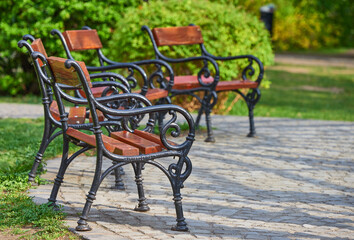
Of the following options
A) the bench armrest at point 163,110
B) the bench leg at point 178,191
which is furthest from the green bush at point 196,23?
the bench leg at point 178,191

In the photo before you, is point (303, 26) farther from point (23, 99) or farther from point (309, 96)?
point (23, 99)

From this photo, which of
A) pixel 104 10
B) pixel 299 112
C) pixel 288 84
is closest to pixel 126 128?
pixel 104 10

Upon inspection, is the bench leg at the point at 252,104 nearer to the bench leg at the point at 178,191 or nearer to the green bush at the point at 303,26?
the bench leg at the point at 178,191

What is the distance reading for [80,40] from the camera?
6969mm

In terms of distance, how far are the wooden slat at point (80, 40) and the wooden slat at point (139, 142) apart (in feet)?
8.55

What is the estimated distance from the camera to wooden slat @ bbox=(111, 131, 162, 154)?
13.2 feet

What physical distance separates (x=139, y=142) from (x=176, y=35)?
396 centimetres

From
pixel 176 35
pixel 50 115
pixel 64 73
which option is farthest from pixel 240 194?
pixel 176 35

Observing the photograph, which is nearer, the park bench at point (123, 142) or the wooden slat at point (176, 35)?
the park bench at point (123, 142)

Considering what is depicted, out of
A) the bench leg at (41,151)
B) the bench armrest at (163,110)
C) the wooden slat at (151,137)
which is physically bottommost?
the bench leg at (41,151)

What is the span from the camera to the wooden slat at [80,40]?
683 cm

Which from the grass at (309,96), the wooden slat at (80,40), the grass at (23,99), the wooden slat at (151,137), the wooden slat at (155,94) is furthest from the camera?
the grass at (309,96)

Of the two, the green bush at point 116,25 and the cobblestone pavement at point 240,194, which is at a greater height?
the green bush at point 116,25

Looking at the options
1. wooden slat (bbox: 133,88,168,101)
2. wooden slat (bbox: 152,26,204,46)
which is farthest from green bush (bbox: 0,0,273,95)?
wooden slat (bbox: 133,88,168,101)
